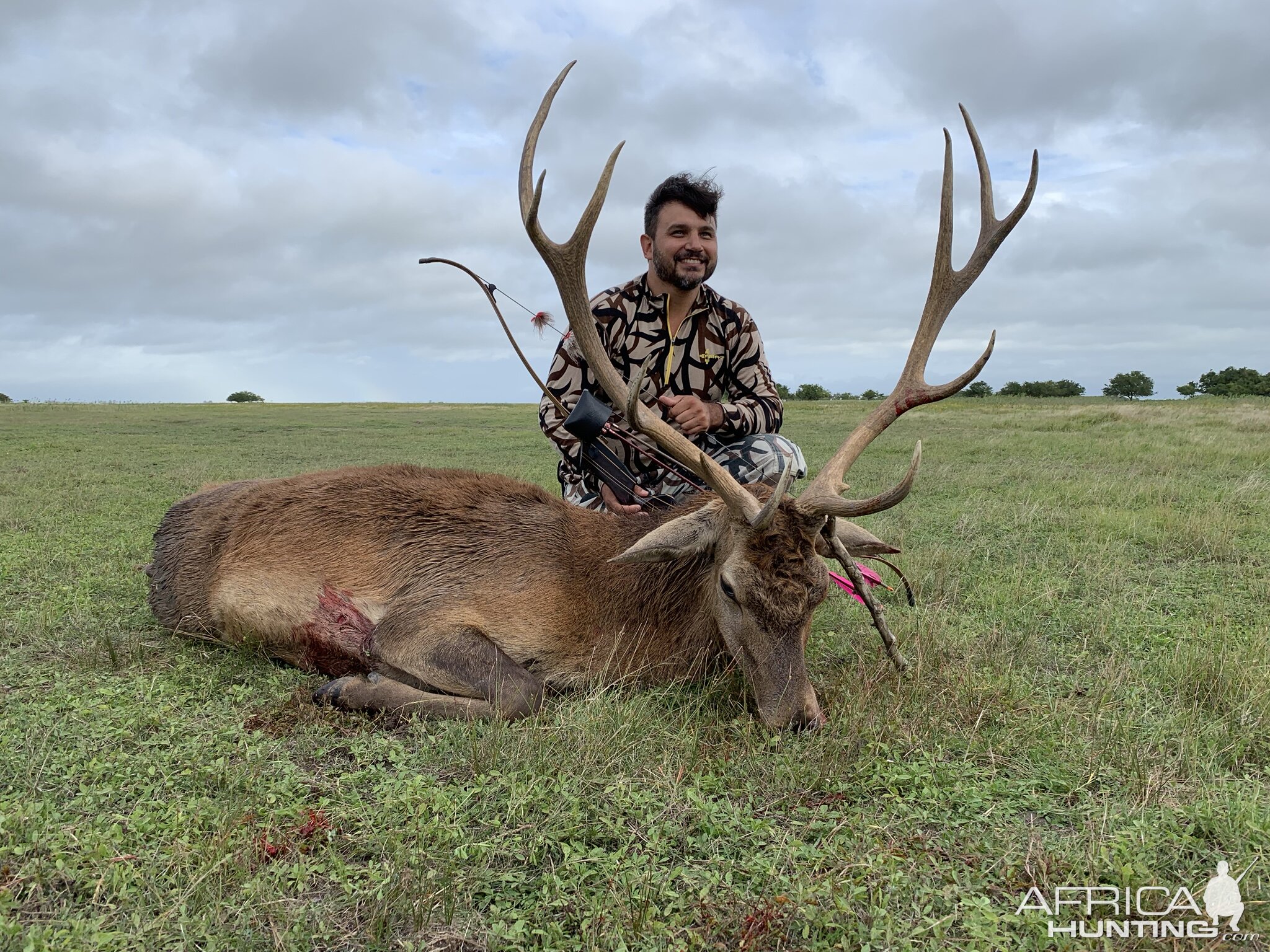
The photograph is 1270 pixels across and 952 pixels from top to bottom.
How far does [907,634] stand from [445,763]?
313cm

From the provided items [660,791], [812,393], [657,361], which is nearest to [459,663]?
[660,791]

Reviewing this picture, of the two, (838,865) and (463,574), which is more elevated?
(463,574)

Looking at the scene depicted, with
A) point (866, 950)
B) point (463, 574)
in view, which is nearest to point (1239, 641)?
point (866, 950)

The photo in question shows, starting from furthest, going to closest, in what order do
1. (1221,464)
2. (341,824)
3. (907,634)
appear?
(1221,464) → (907,634) → (341,824)

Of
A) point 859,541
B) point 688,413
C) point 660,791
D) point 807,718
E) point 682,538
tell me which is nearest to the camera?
point 660,791

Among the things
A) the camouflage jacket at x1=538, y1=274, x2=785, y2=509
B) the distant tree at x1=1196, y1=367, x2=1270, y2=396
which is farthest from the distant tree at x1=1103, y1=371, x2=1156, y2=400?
the camouflage jacket at x1=538, y1=274, x2=785, y2=509

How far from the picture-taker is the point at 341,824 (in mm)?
3104

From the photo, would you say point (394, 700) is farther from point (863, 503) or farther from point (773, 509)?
point (863, 503)

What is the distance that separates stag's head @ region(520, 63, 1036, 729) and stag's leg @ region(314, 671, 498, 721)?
1.04 meters

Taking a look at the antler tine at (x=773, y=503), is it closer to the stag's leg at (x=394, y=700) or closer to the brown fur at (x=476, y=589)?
the brown fur at (x=476, y=589)

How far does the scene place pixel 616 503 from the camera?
6270 millimetres

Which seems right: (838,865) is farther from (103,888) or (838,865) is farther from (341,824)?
(103,888)

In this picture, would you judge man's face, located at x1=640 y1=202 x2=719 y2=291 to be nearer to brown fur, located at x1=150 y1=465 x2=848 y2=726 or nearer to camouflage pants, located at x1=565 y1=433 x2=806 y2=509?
camouflage pants, located at x1=565 y1=433 x2=806 y2=509

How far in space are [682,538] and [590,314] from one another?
1499mm
